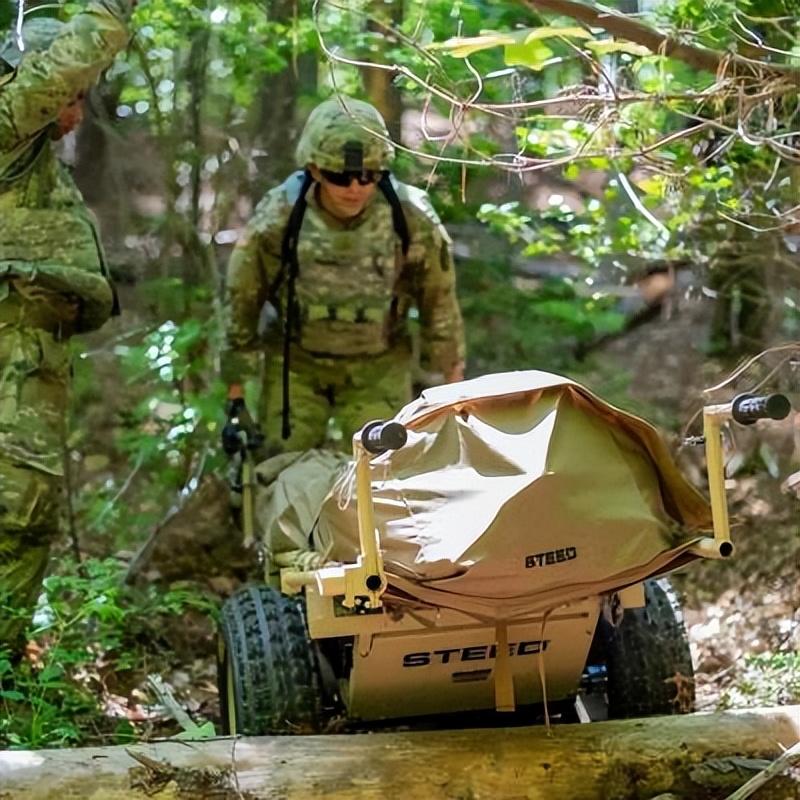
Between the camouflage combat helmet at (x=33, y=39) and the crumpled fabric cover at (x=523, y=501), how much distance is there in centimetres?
261

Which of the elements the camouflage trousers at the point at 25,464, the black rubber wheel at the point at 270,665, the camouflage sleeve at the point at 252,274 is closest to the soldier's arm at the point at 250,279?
the camouflage sleeve at the point at 252,274

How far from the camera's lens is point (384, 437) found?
9.26ft

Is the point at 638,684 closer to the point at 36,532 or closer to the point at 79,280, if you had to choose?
the point at 36,532

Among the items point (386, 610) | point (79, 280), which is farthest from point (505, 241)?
point (386, 610)

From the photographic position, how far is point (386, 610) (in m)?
3.23

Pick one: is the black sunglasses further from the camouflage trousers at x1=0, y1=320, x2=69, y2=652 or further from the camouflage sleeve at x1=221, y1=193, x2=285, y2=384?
the camouflage trousers at x1=0, y1=320, x2=69, y2=652

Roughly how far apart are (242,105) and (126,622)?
3.71 metres

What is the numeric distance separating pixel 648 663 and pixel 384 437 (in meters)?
1.53

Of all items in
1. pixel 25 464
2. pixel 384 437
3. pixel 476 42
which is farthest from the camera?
pixel 25 464

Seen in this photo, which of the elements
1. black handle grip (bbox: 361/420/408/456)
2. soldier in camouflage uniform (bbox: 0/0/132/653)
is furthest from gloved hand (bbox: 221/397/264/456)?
black handle grip (bbox: 361/420/408/456)

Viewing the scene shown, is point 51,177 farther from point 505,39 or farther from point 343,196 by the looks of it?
point 505,39

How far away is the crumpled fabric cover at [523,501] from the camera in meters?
2.93

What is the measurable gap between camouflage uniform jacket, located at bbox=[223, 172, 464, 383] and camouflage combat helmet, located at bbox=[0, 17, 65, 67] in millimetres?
1128

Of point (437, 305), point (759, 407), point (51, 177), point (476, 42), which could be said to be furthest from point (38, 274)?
point (759, 407)
